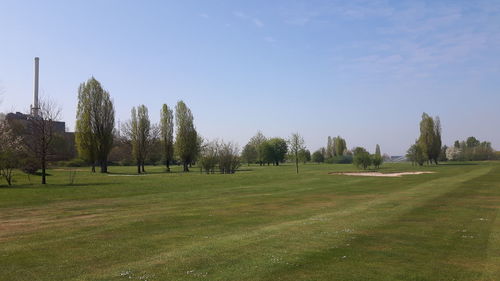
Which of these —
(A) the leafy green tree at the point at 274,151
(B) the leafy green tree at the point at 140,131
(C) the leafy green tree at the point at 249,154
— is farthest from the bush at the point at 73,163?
(A) the leafy green tree at the point at 274,151

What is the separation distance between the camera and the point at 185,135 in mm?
76188

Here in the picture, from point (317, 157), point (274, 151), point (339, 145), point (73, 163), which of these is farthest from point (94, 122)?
point (339, 145)

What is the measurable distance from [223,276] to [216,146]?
53.4 metres

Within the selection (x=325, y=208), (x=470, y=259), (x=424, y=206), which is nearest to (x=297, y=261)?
(x=470, y=259)

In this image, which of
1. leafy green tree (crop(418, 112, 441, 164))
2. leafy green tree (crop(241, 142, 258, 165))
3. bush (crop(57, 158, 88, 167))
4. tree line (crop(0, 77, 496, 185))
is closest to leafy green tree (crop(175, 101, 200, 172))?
tree line (crop(0, 77, 496, 185))

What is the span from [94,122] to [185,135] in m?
18.9

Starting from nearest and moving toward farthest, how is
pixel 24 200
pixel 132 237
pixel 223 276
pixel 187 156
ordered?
pixel 223 276, pixel 132 237, pixel 24 200, pixel 187 156

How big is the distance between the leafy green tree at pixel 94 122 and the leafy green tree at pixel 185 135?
15.2 m

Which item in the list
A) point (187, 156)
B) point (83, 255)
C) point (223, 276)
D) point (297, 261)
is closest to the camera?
point (223, 276)

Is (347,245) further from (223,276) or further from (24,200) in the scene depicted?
(24,200)

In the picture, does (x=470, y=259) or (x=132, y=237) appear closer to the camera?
(x=470, y=259)

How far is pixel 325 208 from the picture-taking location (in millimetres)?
19516

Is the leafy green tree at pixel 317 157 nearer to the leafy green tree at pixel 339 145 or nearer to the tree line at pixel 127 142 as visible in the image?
the leafy green tree at pixel 339 145

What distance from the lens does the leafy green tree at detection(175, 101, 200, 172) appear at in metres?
75.4
